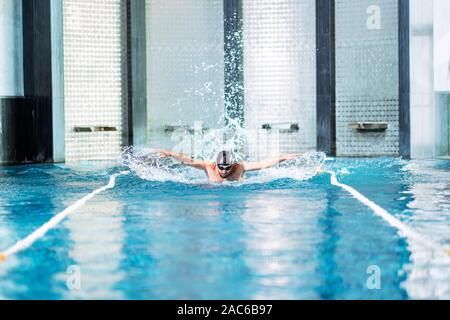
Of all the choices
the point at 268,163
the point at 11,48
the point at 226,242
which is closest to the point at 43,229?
the point at 226,242

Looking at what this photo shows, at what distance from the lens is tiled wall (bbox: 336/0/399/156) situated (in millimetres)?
17531

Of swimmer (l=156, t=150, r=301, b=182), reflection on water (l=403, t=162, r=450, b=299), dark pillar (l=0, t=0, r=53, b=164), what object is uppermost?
dark pillar (l=0, t=0, r=53, b=164)

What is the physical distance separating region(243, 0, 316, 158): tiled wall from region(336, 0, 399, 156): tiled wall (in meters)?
0.62

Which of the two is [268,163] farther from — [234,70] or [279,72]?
[279,72]

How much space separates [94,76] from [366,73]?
5.57 meters

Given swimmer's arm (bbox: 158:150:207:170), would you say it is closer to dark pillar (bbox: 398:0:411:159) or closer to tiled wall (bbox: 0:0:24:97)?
tiled wall (bbox: 0:0:24:97)

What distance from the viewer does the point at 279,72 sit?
59.9 feet

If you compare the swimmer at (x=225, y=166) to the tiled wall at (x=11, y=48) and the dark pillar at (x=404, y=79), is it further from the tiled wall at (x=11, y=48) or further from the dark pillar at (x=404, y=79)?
the dark pillar at (x=404, y=79)

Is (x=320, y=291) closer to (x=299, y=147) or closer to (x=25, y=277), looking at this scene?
(x=25, y=277)

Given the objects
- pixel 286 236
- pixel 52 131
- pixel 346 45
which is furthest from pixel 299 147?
pixel 286 236

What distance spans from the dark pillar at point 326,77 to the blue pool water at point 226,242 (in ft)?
21.2

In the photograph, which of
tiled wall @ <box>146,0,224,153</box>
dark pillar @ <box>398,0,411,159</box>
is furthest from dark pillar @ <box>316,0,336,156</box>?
tiled wall @ <box>146,0,224,153</box>

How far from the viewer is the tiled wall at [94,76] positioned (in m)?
17.1
